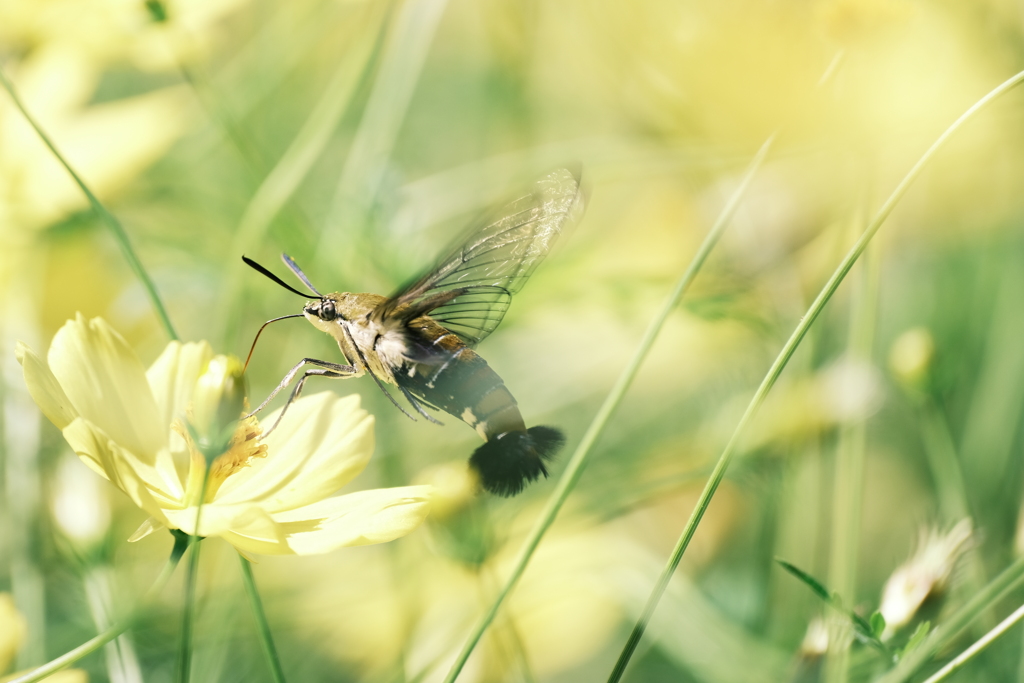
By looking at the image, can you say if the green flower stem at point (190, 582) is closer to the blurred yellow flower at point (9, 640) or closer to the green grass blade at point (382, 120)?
the blurred yellow flower at point (9, 640)

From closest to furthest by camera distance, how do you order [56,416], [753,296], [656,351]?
[56,416], [753,296], [656,351]

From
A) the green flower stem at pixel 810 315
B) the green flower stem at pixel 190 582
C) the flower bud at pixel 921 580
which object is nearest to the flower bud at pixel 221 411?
the green flower stem at pixel 190 582

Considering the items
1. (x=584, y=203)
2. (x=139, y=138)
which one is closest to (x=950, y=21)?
(x=584, y=203)

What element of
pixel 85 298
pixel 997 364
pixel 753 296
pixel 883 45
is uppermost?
pixel 85 298

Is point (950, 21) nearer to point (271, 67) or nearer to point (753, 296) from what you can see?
point (753, 296)

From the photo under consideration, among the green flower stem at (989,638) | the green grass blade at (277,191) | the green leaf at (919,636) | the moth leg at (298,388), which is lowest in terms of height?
the green flower stem at (989,638)

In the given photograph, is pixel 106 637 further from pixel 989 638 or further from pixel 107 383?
pixel 989 638

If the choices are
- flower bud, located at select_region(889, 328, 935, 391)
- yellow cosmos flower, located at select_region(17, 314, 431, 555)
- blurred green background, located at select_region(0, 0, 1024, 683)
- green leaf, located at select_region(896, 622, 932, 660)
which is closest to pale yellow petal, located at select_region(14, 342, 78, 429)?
yellow cosmos flower, located at select_region(17, 314, 431, 555)
